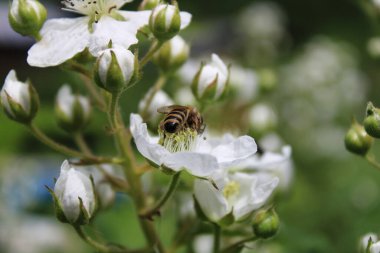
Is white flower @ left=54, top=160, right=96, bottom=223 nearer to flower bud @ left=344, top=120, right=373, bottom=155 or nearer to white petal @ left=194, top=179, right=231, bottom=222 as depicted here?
white petal @ left=194, top=179, right=231, bottom=222

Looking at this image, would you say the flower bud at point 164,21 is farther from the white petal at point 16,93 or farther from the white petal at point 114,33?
the white petal at point 16,93

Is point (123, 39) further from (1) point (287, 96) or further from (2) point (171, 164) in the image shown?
(1) point (287, 96)

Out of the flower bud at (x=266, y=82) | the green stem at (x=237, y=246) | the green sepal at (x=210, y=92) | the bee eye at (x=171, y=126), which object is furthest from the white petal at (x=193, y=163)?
the flower bud at (x=266, y=82)

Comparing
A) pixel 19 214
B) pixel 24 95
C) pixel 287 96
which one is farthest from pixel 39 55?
pixel 287 96

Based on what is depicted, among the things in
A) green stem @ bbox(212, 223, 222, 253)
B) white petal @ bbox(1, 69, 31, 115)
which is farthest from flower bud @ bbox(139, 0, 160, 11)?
green stem @ bbox(212, 223, 222, 253)

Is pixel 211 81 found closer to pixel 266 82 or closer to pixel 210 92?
pixel 210 92

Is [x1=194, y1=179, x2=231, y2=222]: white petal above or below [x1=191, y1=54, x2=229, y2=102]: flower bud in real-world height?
below
